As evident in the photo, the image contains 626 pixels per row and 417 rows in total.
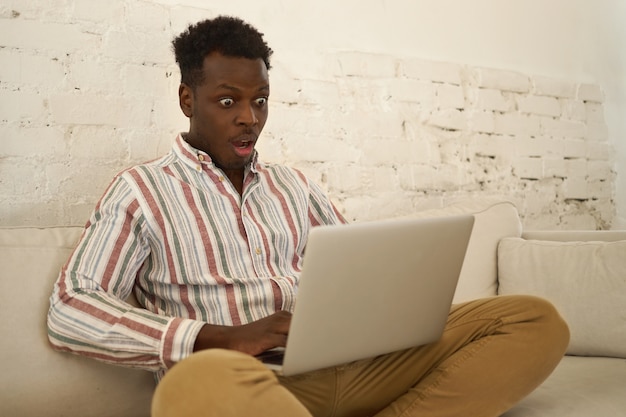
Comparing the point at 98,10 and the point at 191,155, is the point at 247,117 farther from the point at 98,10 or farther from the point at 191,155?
the point at 98,10

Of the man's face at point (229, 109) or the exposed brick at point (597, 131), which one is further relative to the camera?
the exposed brick at point (597, 131)

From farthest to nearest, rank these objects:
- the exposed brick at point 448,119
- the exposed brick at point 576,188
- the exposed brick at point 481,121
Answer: the exposed brick at point 576,188
the exposed brick at point 481,121
the exposed brick at point 448,119

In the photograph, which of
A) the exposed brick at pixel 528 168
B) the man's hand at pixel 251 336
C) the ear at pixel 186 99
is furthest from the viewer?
the exposed brick at pixel 528 168

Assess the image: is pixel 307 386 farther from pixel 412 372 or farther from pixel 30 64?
pixel 30 64

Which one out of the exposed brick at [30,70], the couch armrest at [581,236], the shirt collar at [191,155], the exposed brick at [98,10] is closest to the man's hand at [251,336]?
the shirt collar at [191,155]

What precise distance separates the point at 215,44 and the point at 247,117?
0.66ft

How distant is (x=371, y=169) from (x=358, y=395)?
1.17 meters

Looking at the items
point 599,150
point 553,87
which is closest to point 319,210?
point 553,87

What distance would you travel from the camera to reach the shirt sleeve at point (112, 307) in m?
1.36

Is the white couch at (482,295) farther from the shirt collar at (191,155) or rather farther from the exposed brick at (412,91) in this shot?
the exposed brick at (412,91)

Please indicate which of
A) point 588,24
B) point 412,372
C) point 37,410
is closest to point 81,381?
point 37,410

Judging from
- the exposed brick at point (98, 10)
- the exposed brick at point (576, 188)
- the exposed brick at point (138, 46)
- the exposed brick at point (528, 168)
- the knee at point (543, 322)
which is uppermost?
the exposed brick at point (98, 10)

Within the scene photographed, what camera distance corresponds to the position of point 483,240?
89.1 inches

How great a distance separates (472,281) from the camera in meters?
2.20
